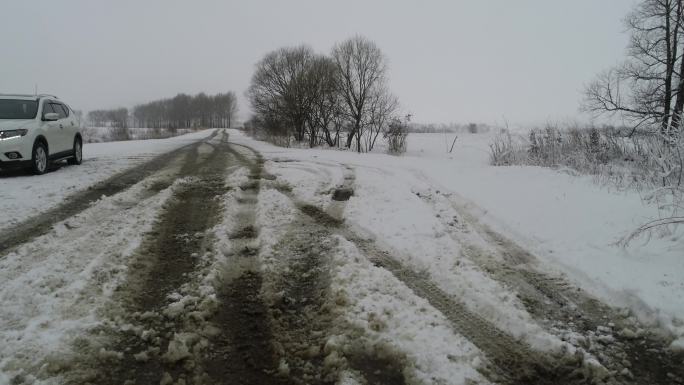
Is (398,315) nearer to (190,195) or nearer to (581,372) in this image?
(581,372)

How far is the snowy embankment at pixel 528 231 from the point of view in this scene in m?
3.06

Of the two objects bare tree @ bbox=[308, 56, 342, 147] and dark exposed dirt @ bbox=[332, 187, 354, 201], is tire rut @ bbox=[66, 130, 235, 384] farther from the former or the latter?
bare tree @ bbox=[308, 56, 342, 147]

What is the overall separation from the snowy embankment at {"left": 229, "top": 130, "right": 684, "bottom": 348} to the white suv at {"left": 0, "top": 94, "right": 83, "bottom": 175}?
5.26m

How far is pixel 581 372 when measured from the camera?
2.29 m

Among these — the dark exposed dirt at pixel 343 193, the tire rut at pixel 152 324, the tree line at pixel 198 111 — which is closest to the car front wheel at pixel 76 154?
the tire rut at pixel 152 324

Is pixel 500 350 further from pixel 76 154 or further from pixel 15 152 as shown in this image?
pixel 76 154

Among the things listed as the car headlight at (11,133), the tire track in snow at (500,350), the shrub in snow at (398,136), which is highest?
the shrub in snow at (398,136)

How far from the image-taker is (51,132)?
8633 millimetres

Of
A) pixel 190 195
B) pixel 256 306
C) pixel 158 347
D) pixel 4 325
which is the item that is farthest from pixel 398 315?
pixel 190 195

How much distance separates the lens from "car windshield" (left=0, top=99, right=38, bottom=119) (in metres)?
8.04

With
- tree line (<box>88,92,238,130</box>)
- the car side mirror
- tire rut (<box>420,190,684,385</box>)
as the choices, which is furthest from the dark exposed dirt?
tree line (<box>88,92,238,130</box>)

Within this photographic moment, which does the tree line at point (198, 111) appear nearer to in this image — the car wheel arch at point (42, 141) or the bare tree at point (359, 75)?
the bare tree at point (359, 75)

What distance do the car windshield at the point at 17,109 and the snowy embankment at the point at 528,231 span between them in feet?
18.9

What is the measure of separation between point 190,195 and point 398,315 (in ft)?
15.1
